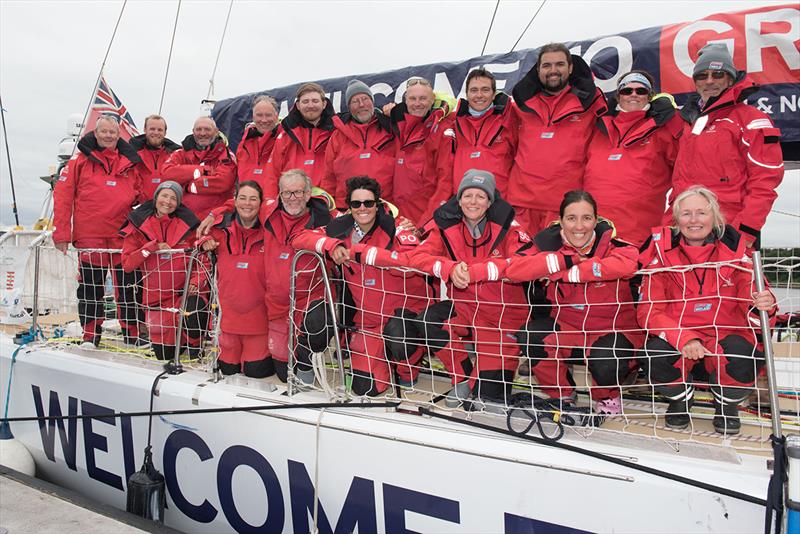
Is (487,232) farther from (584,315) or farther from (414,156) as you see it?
(414,156)

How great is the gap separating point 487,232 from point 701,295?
109 cm

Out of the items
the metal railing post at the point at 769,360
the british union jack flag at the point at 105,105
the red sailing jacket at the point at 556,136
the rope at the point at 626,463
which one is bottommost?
the rope at the point at 626,463

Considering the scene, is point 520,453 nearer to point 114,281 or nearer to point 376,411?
point 376,411

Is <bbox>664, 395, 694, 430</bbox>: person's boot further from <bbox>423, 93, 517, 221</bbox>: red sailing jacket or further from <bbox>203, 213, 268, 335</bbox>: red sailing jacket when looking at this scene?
<bbox>203, 213, 268, 335</bbox>: red sailing jacket

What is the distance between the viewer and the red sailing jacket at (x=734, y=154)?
3258 mm

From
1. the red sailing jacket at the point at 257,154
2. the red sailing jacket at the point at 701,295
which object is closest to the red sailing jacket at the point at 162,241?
the red sailing jacket at the point at 257,154

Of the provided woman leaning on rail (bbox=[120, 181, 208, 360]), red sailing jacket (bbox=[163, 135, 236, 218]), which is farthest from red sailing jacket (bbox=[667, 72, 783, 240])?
red sailing jacket (bbox=[163, 135, 236, 218])

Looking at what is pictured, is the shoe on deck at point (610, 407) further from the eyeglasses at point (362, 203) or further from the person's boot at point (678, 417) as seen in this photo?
the eyeglasses at point (362, 203)

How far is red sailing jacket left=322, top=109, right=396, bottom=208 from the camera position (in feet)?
14.9

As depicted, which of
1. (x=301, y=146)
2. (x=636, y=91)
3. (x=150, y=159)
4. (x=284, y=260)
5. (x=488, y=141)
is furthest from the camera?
(x=150, y=159)

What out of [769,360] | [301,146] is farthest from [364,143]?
[769,360]

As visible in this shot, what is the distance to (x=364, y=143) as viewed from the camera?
4555mm

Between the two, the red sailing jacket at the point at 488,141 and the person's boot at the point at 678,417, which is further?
the red sailing jacket at the point at 488,141

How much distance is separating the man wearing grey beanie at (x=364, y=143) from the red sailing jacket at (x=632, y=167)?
1.63 meters
